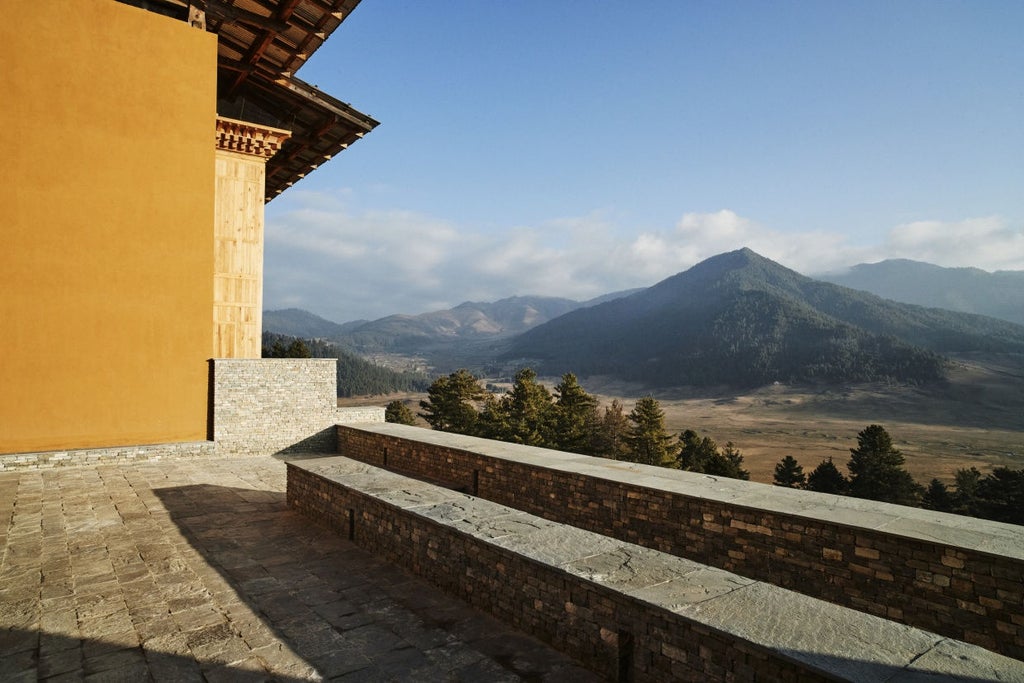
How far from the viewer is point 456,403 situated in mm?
33750

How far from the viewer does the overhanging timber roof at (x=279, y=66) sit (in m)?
11.4

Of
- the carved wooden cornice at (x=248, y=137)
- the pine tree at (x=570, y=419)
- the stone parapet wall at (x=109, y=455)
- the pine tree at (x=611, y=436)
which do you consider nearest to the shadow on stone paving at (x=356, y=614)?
the stone parapet wall at (x=109, y=455)

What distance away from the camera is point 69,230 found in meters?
9.85

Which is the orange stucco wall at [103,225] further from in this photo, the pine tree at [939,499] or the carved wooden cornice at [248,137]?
the pine tree at [939,499]

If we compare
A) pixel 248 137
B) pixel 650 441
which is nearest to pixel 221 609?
pixel 248 137

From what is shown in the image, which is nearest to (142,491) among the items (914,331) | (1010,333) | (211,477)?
(211,477)

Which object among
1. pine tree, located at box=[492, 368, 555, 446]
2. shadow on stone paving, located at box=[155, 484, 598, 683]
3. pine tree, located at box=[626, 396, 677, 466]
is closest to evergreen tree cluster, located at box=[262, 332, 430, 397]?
pine tree, located at box=[492, 368, 555, 446]

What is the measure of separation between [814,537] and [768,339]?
13407 cm

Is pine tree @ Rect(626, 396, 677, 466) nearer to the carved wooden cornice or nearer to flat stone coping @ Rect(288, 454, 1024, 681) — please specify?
the carved wooden cornice

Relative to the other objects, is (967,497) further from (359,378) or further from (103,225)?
(359,378)

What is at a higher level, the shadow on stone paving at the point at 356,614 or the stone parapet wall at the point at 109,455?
the stone parapet wall at the point at 109,455

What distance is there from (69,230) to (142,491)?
5.29 meters

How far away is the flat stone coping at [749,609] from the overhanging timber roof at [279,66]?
37.6ft

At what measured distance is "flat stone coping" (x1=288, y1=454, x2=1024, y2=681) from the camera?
2340 mm
